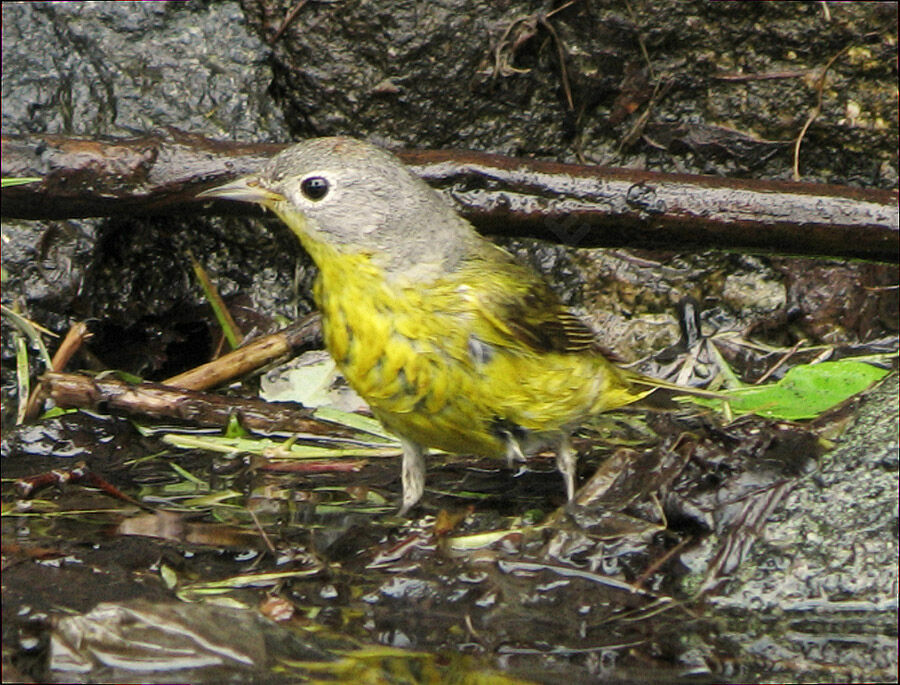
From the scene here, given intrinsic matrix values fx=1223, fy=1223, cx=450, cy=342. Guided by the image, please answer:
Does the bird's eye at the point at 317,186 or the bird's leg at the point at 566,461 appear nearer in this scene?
the bird's eye at the point at 317,186

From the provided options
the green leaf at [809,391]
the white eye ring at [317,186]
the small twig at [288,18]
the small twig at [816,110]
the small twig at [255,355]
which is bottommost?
the green leaf at [809,391]

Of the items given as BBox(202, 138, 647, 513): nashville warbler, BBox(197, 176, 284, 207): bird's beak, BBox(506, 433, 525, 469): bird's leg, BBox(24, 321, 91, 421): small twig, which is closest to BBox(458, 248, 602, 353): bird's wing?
BBox(202, 138, 647, 513): nashville warbler

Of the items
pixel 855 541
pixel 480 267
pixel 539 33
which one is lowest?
pixel 855 541

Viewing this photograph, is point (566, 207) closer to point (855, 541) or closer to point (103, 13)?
point (855, 541)

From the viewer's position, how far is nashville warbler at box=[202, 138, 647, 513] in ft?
14.4

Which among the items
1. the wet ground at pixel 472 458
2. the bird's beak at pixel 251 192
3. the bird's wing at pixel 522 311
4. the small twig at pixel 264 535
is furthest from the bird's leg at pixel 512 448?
the bird's beak at pixel 251 192

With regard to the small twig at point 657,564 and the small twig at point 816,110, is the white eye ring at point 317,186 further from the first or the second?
the small twig at point 816,110

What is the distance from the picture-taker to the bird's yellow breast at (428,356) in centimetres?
437

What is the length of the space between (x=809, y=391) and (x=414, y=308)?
6.40ft

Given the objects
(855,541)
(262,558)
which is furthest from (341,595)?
(855,541)

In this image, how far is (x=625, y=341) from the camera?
6.60 m

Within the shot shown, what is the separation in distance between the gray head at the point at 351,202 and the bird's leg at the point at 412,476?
0.80 metres

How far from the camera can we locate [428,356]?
436 cm

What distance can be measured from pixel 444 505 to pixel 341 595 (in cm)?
96
